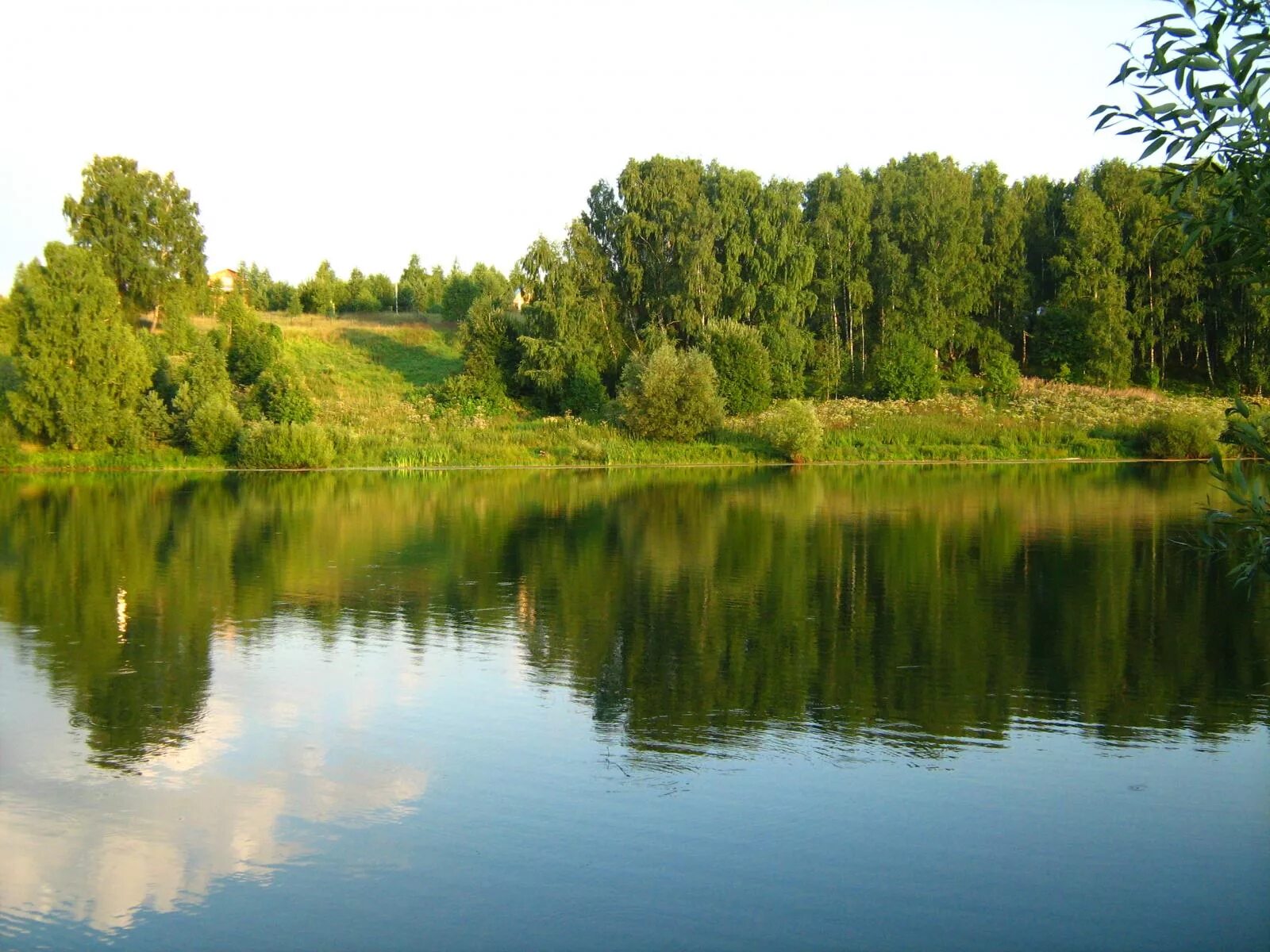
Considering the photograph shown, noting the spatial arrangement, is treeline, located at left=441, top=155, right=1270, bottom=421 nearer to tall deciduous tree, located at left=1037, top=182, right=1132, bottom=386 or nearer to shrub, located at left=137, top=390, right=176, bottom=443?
tall deciduous tree, located at left=1037, top=182, right=1132, bottom=386

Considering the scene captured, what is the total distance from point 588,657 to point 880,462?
3600 centimetres

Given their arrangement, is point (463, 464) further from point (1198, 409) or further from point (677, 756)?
point (677, 756)

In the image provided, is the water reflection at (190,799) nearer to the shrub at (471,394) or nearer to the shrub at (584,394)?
the shrub at (471,394)

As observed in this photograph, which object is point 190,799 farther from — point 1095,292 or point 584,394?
point 1095,292

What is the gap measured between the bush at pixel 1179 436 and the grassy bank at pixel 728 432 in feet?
0.20

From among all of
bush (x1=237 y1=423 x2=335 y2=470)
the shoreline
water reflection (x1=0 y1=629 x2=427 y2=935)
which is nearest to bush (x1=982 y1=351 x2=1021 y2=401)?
the shoreline

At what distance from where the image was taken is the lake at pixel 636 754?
5.70 metres

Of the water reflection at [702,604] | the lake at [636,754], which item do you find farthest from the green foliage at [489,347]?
the lake at [636,754]

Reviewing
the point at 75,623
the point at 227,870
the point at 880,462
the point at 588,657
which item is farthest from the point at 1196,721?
the point at 880,462

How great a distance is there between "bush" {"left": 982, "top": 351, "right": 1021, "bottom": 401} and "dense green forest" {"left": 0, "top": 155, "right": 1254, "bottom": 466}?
11 cm

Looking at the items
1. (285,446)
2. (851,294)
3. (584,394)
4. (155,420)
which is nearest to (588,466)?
(584,394)

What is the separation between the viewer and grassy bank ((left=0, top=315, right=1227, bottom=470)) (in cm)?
4472

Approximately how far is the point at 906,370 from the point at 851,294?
602 cm

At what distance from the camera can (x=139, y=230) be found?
5522 cm
